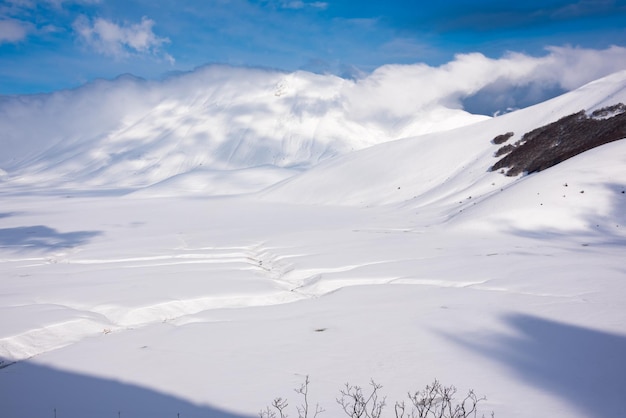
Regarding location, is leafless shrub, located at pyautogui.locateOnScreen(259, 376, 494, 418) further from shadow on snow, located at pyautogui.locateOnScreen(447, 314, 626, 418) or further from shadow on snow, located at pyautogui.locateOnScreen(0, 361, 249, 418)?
shadow on snow, located at pyautogui.locateOnScreen(447, 314, 626, 418)

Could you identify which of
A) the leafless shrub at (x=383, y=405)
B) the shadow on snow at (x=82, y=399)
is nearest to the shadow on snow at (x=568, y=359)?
the leafless shrub at (x=383, y=405)

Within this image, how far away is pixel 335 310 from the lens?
42.9 feet

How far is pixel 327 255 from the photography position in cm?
2083

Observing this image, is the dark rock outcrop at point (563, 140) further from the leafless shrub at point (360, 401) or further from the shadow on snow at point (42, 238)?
the leafless shrub at point (360, 401)

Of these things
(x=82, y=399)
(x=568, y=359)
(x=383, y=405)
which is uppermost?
(x=568, y=359)

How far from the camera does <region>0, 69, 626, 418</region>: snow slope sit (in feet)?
28.0

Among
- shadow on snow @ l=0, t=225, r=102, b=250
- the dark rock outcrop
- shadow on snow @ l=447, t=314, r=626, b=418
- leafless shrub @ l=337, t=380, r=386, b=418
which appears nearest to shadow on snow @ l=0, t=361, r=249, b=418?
leafless shrub @ l=337, t=380, r=386, b=418

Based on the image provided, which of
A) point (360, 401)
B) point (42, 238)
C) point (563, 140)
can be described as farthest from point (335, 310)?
point (563, 140)

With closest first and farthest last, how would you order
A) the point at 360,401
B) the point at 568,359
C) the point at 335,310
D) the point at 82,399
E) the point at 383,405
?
the point at 383,405
the point at 360,401
the point at 82,399
the point at 568,359
the point at 335,310

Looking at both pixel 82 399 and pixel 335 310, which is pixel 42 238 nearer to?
pixel 335 310

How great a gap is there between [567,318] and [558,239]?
12090mm

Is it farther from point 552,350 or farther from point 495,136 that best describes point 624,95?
point 552,350

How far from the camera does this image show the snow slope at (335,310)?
853 cm

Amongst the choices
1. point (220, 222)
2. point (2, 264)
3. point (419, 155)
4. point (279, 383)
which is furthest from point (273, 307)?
point (419, 155)
